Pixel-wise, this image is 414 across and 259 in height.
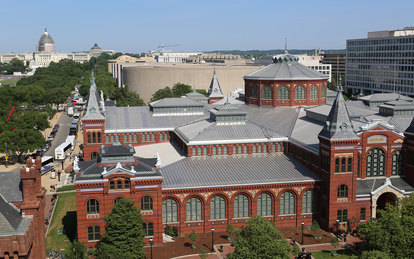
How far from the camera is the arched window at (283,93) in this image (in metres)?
80.8

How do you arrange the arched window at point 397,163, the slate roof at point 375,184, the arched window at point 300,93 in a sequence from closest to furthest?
the slate roof at point 375,184
the arched window at point 397,163
the arched window at point 300,93

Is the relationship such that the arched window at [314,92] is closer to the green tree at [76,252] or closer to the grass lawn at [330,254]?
the grass lawn at [330,254]

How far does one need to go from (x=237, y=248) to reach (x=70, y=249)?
1521 centimetres

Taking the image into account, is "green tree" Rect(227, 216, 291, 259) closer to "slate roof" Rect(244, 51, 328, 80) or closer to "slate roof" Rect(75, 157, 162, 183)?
"slate roof" Rect(75, 157, 162, 183)

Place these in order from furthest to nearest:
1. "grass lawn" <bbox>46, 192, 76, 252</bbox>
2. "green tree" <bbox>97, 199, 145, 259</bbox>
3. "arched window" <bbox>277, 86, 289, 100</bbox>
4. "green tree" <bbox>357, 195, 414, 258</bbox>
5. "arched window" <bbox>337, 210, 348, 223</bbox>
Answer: "arched window" <bbox>277, 86, 289, 100</bbox> → "arched window" <bbox>337, 210, 348, 223</bbox> → "grass lawn" <bbox>46, 192, 76, 252</bbox> → "green tree" <bbox>97, 199, 145, 259</bbox> → "green tree" <bbox>357, 195, 414, 258</bbox>

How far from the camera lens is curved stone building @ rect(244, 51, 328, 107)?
263 feet

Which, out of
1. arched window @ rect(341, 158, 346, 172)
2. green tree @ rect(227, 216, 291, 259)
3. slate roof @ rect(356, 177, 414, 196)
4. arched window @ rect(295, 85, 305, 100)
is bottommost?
green tree @ rect(227, 216, 291, 259)

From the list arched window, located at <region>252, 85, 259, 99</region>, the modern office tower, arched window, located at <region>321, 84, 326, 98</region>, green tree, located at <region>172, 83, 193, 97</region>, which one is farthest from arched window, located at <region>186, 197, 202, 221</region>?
the modern office tower

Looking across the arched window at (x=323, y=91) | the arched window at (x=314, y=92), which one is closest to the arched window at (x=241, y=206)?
the arched window at (x=314, y=92)

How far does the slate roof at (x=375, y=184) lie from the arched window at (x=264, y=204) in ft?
34.6

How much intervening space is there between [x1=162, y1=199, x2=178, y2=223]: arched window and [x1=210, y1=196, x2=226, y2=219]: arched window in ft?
13.9

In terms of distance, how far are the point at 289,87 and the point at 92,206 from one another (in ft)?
133

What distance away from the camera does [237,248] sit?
4209 cm

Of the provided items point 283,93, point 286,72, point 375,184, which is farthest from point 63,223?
point 286,72
